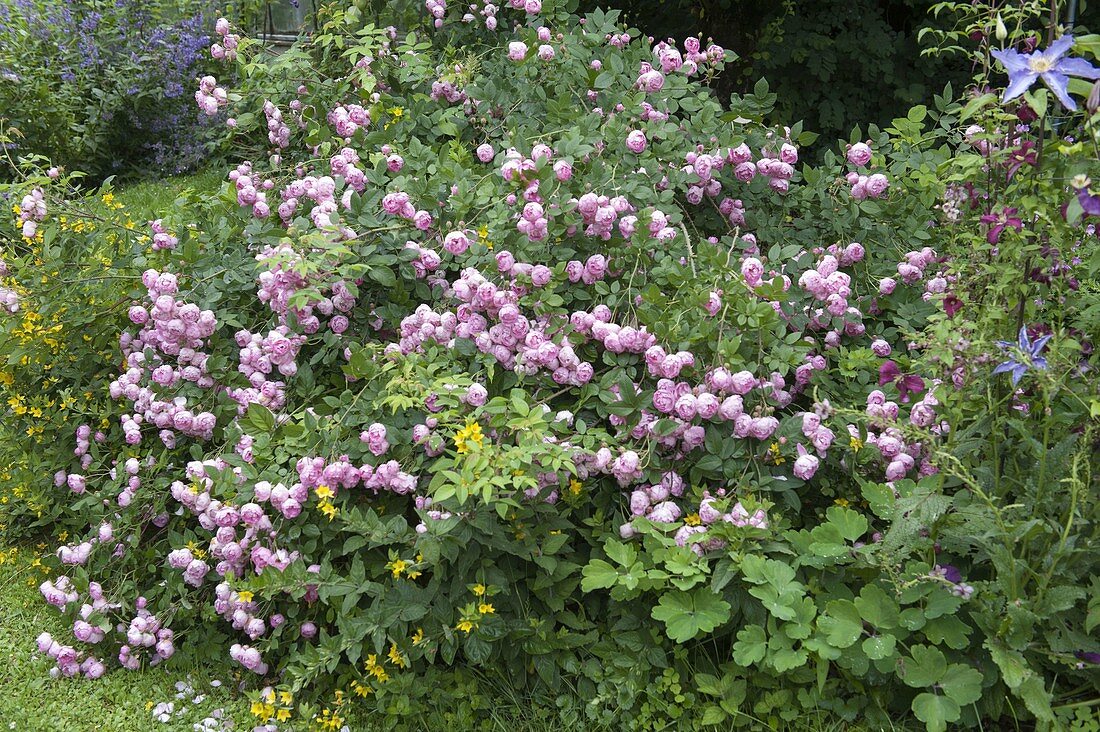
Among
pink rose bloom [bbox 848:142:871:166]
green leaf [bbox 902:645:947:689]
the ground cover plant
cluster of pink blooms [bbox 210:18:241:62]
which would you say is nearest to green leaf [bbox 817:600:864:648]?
the ground cover plant

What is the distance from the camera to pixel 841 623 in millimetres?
2129

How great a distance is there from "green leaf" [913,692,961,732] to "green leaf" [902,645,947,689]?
30 millimetres

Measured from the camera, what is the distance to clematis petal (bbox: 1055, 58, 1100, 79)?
177 cm

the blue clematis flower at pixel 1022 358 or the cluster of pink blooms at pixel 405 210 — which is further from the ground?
the blue clematis flower at pixel 1022 358

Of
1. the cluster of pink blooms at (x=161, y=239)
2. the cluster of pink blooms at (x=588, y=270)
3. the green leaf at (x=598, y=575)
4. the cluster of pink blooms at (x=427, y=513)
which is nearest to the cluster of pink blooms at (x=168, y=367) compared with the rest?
the cluster of pink blooms at (x=161, y=239)

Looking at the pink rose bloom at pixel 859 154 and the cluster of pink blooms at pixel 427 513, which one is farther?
the pink rose bloom at pixel 859 154

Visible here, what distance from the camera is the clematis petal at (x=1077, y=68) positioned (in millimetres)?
1769

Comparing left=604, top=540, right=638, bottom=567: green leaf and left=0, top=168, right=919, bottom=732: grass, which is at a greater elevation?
left=604, top=540, right=638, bottom=567: green leaf

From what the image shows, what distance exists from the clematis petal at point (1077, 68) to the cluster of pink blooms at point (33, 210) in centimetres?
306

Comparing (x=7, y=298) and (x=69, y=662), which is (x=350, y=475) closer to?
(x=69, y=662)

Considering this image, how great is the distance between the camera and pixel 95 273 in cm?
323

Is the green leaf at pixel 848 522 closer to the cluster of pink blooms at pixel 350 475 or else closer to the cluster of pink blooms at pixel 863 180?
the cluster of pink blooms at pixel 350 475

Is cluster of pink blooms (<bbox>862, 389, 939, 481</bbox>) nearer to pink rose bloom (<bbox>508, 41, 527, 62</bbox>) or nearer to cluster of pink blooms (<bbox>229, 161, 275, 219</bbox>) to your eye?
pink rose bloom (<bbox>508, 41, 527, 62</bbox>)

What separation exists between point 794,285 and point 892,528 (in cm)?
92
